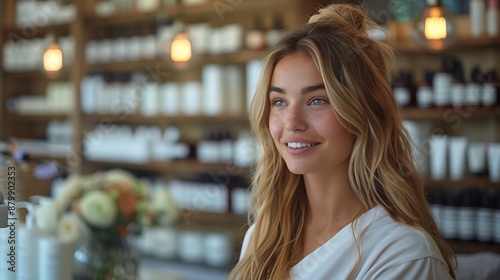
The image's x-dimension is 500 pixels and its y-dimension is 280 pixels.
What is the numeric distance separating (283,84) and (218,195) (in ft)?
7.11

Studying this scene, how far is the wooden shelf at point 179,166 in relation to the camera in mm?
3111

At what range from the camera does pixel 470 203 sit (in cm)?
242

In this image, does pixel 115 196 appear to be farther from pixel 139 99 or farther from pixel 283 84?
pixel 139 99

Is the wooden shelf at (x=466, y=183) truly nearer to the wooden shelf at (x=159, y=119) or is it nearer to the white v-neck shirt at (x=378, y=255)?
the wooden shelf at (x=159, y=119)

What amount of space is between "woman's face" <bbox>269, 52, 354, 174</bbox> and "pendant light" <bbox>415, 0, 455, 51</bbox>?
1.06 m

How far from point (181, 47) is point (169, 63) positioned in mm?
350

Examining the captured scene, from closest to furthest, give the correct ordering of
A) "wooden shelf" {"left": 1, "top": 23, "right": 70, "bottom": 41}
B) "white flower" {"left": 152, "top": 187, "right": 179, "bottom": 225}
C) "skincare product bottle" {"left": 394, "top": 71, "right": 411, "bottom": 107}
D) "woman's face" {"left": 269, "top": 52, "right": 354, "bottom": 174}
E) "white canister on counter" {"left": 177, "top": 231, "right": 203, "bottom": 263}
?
"woman's face" {"left": 269, "top": 52, "right": 354, "bottom": 174}, "white flower" {"left": 152, "top": 187, "right": 179, "bottom": 225}, "skincare product bottle" {"left": 394, "top": 71, "right": 411, "bottom": 107}, "white canister on counter" {"left": 177, "top": 231, "right": 203, "bottom": 263}, "wooden shelf" {"left": 1, "top": 23, "right": 70, "bottom": 41}

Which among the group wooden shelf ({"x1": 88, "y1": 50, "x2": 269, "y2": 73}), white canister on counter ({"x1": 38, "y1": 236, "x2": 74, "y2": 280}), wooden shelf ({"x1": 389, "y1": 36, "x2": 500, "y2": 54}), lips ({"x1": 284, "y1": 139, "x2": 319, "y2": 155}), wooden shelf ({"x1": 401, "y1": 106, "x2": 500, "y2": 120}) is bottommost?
white canister on counter ({"x1": 38, "y1": 236, "x2": 74, "y2": 280})

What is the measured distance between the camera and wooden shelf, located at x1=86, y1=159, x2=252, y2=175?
311cm

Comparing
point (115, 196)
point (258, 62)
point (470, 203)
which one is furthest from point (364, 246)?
point (258, 62)

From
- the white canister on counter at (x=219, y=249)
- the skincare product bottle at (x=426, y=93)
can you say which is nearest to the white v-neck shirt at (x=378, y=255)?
the skincare product bottle at (x=426, y=93)

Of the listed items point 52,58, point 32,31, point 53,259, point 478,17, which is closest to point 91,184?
point 53,259

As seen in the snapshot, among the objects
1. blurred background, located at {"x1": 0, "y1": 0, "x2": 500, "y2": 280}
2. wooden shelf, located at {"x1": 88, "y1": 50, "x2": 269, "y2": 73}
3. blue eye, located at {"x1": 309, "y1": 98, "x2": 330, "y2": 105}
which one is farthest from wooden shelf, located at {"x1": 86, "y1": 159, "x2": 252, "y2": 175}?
blue eye, located at {"x1": 309, "y1": 98, "x2": 330, "y2": 105}

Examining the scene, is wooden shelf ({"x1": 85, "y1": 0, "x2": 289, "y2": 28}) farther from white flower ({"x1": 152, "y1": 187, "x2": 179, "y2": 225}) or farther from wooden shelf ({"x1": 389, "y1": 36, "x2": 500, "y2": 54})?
white flower ({"x1": 152, "y1": 187, "x2": 179, "y2": 225})
